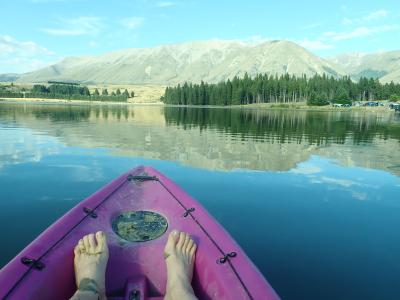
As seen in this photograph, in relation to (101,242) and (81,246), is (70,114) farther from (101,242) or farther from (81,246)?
(81,246)

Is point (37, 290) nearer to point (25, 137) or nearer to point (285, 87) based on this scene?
point (25, 137)


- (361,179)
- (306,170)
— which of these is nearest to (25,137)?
(306,170)

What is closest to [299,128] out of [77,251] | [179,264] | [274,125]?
[274,125]

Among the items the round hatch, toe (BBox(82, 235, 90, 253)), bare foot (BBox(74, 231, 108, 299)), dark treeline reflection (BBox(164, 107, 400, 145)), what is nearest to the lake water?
the round hatch

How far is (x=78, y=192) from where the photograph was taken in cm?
1431

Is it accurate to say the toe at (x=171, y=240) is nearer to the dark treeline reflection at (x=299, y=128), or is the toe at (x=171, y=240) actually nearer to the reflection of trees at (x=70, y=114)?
the dark treeline reflection at (x=299, y=128)

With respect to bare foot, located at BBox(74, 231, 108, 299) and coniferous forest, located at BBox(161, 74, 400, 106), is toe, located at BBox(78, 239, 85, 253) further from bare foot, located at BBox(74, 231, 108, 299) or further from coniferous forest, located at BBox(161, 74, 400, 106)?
coniferous forest, located at BBox(161, 74, 400, 106)

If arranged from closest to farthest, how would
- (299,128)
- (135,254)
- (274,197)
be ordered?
(135,254) → (274,197) → (299,128)

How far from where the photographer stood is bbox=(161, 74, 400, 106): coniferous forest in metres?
165

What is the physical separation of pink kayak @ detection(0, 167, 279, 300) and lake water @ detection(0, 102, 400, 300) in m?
A: 2.41

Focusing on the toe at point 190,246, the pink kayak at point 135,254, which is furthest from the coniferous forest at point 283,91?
the toe at point 190,246

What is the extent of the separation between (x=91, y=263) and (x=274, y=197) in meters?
9.78

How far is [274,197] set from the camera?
570 inches

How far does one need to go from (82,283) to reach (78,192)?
9158mm
